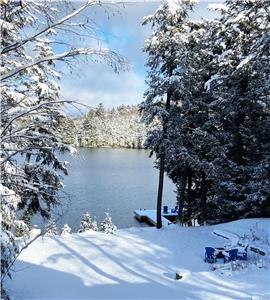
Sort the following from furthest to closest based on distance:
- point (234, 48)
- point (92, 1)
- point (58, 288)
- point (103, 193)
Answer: point (103, 193)
point (234, 48)
point (58, 288)
point (92, 1)

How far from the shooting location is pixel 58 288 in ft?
29.1

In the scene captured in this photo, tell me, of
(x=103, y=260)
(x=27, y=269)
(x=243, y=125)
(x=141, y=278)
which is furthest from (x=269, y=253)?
(x=243, y=125)

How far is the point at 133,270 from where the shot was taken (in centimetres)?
1039

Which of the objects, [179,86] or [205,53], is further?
[205,53]

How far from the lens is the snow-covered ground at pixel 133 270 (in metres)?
8.12

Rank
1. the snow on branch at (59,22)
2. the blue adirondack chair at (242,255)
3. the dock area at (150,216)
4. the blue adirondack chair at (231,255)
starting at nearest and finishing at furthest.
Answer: the snow on branch at (59,22) → the blue adirondack chair at (242,255) → the blue adirondack chair at (231,255) → the dock area at (150,216)

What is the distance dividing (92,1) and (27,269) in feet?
27.5

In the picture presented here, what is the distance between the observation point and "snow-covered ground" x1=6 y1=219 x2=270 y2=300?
8117mm

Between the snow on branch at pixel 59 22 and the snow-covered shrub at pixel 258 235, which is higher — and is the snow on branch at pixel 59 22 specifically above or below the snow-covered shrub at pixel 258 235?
above

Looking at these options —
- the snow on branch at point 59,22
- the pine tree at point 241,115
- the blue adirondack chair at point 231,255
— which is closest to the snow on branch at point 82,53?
the snow on branch at point 59,22

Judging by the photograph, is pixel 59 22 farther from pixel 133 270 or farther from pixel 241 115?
pixel 241 115

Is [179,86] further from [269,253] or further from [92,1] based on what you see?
[92,1]

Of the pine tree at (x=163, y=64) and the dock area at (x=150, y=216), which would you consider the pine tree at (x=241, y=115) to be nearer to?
the pine tree at (x=163, y=64)

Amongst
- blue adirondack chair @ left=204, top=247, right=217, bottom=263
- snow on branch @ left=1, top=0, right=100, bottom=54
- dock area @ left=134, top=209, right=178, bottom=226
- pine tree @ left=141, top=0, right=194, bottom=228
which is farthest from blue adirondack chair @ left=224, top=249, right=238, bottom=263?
dock area @ left=134, top=209, right=178, bottom=226
